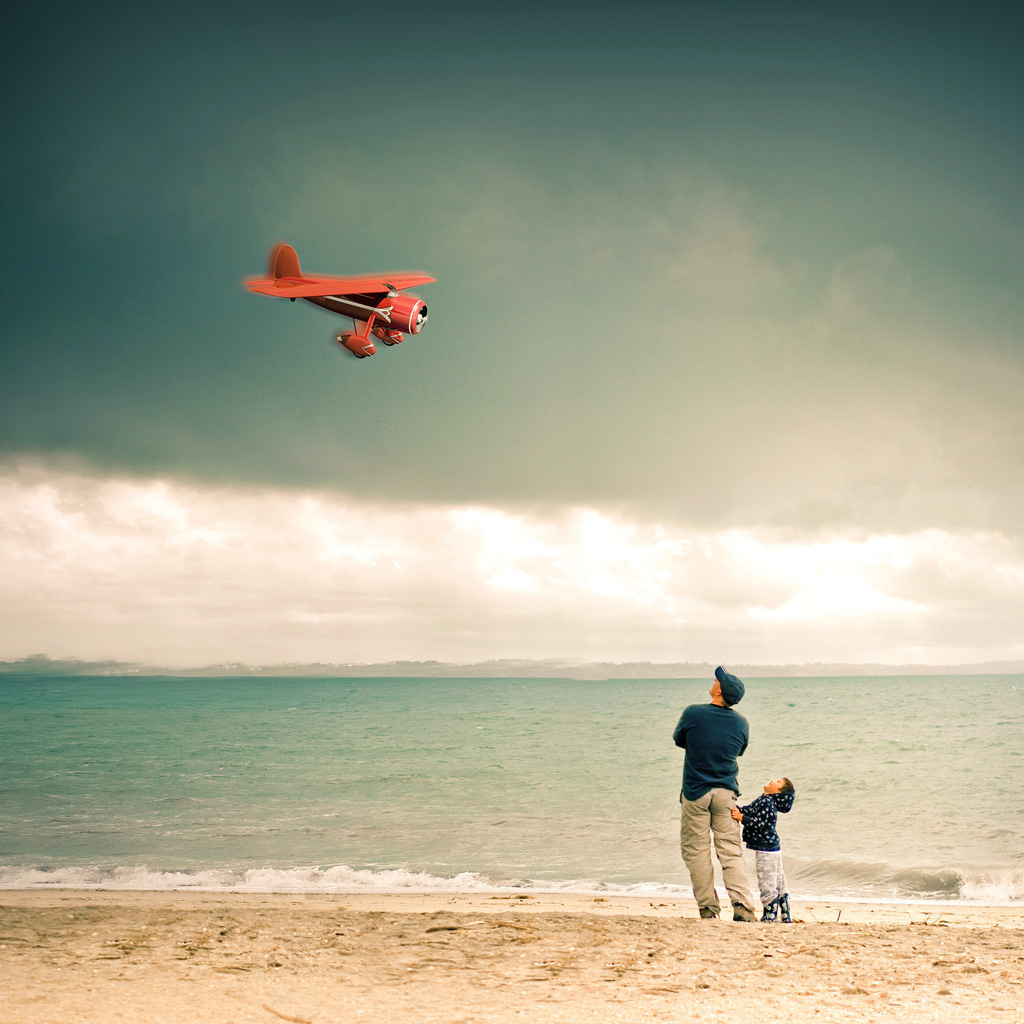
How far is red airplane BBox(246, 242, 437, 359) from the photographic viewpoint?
3.46 m

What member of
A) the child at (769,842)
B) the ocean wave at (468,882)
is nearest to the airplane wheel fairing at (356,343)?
the child at (769,842)

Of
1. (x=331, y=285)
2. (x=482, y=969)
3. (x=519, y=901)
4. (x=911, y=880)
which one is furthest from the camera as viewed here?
(x=911, y=880)

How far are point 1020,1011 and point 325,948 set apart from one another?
4.50 meters

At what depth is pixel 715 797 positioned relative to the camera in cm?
679

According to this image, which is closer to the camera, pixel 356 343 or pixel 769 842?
pixel 356 343

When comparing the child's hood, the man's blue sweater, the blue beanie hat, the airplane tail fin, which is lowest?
the child's hood

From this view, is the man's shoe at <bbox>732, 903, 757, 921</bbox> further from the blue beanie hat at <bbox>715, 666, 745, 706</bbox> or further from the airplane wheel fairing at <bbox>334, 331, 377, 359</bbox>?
the airplane wheel fairing at <bbox>334, 331, 377, 359</bbox>

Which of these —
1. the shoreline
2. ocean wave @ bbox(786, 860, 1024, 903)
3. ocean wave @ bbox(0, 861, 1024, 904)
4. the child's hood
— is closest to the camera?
the child's hood

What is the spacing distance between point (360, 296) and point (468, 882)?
31.6 ft

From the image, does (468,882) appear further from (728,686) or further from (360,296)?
(360,296)

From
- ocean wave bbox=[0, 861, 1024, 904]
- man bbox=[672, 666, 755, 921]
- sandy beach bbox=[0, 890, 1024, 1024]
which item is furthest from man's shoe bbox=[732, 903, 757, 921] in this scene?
ocean wave bbox=[0, 861, 1024, 904]

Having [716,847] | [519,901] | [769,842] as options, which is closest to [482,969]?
[716,847]

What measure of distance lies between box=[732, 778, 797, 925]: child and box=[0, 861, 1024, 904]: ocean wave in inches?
141

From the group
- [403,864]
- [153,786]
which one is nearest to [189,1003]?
[403,864]
